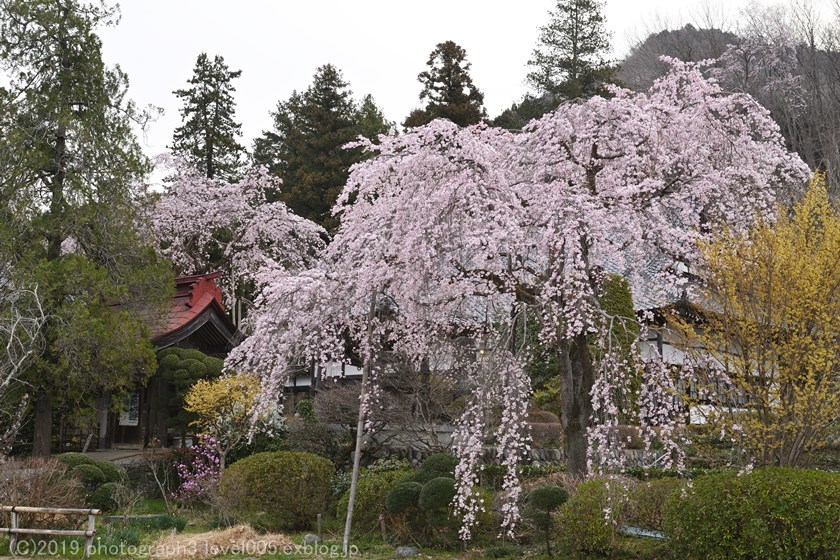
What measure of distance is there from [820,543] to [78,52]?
14384 mm

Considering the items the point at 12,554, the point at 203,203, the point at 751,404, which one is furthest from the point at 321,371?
the point at 751,404

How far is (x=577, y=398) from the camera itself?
9719mm

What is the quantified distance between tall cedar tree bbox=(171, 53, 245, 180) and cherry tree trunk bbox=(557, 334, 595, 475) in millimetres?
21149

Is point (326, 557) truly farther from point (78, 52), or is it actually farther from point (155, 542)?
point (78, 52)

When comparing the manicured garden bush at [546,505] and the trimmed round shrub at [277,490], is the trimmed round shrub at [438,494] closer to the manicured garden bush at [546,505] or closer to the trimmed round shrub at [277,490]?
the manicured garden bush at [546,505]

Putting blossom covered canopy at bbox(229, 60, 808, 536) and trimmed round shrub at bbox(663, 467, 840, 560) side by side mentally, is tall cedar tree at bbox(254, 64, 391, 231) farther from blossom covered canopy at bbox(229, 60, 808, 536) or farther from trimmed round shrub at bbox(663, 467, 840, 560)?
trimmed round shrub at bbox(663, 467, 840, 560)

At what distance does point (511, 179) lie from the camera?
30.4 feet

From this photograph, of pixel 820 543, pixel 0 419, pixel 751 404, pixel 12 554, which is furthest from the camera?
pixel 0 419

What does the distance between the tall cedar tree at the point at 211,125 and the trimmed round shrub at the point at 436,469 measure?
2021cm

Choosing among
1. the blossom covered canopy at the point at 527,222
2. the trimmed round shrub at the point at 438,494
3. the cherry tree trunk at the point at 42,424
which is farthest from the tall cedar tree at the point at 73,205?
the trimmed round shrub at the point at 438,494

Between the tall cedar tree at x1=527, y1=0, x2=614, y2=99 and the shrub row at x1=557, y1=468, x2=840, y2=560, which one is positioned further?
the tall cedar tree at x1=527, y1=0, x2=614, y2=99

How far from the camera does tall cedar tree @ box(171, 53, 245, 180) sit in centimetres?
2820

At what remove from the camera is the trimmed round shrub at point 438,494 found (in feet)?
31.2

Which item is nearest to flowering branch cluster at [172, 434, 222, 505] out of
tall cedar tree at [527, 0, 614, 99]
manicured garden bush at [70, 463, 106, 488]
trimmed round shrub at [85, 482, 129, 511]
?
trimmed round shrub at [85, 482, 129, 511]
